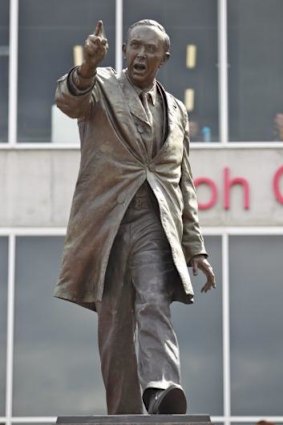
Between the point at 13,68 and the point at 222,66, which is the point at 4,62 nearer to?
the point at 13,68

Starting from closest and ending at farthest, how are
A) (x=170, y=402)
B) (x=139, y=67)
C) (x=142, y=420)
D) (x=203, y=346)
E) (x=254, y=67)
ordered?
(x=142, y=420), (x=170, y=402), (x=139, y=67), (x=203, y=346), (x=254, y=67)

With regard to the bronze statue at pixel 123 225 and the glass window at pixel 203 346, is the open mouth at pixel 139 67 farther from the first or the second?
the glass window at pixel 203 346

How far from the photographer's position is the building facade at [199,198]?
26.6m

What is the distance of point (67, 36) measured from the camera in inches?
1081

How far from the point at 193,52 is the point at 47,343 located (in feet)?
13.8

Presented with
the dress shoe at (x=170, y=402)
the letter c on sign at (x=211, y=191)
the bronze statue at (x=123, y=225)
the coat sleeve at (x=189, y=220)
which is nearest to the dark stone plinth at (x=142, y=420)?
the dress shoe at (x=170, y=402)

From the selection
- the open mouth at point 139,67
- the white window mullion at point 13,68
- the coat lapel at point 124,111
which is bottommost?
the coat lapel at point 124,111

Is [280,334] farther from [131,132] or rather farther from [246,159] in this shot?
[131,132]

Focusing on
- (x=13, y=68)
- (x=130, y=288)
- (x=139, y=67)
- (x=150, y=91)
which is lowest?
(x=130, y=288)

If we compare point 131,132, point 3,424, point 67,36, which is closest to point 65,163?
point 67,36

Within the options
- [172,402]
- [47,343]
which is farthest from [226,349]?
[172,402]

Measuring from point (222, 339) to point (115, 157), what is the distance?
1417cm

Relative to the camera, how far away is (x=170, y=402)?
1195 cm

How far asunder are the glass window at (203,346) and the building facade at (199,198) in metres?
0.02
